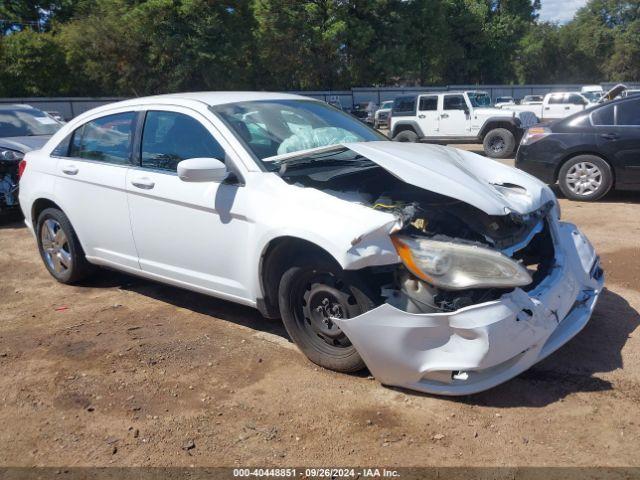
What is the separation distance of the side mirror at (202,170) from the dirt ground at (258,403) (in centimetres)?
115

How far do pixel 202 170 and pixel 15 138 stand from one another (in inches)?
250

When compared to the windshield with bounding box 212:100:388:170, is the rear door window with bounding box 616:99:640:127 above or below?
below

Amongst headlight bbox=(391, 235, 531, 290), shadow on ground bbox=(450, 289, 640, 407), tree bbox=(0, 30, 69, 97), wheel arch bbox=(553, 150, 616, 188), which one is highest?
tree bbox=(0, 30, 69, 97)

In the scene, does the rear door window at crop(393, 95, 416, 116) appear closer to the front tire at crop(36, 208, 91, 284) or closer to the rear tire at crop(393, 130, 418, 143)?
the rear tire at crop(393, 130, 418, 143)

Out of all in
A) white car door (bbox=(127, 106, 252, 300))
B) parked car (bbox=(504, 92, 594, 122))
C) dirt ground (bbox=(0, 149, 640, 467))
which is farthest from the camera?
parked car (bbox=(504, 92, 594, 122))

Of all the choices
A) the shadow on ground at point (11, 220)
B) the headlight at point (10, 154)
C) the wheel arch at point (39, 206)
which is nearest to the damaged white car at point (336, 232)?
the wheel arch at point (39, 206)

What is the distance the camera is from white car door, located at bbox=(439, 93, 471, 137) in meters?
16.1

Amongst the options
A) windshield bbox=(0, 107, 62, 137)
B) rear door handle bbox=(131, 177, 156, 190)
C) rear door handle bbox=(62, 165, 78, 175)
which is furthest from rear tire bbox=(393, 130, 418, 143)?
rear door handle bbox=(131, 177, 156, 190)

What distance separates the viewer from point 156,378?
143 inches

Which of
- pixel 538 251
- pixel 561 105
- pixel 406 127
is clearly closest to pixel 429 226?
pixel 538 251

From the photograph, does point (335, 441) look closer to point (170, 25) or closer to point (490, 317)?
point (490, 317)

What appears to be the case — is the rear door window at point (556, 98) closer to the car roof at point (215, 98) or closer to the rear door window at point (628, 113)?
the rear door window at point (628, 113)

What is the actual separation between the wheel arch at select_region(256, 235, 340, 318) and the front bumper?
0.52m

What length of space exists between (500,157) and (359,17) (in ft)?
90.9
